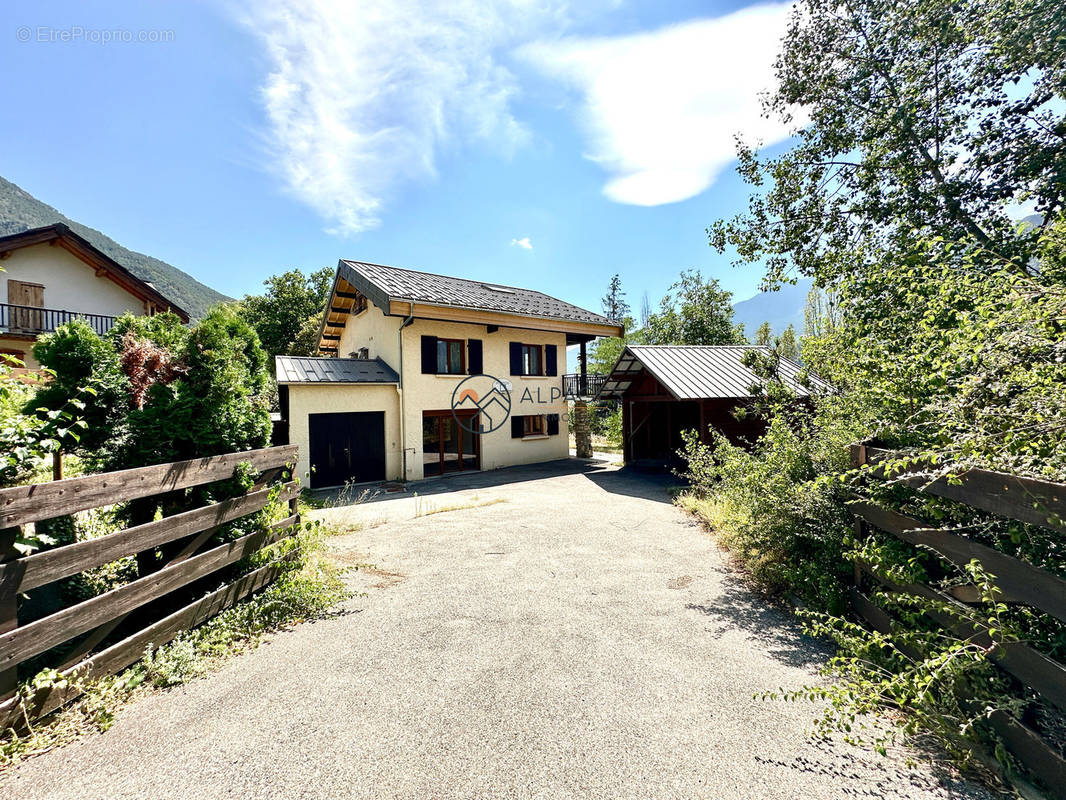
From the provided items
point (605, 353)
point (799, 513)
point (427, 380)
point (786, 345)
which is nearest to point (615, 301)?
point (605, 353)

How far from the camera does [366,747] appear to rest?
8.04 ft

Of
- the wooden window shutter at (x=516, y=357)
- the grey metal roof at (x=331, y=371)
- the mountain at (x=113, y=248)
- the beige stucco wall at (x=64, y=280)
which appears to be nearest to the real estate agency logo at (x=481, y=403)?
the wooden window shutter at (x=516, y=357)

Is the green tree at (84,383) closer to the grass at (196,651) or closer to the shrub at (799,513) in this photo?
the grass at (196,651)

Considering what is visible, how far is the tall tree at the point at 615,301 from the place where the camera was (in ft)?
164

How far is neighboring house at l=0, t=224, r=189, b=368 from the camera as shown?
15.6 m

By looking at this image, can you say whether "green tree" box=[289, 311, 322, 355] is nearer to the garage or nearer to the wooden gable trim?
the garage

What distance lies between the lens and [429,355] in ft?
44.5

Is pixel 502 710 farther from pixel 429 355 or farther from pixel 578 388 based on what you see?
pixel 578 388

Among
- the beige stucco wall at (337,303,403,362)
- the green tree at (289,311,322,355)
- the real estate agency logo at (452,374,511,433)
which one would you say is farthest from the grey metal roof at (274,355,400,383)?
the green tree at (289,311,322,355)

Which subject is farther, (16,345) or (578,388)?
(578,388)

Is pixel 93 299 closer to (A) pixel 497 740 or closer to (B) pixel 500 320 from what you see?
(B) pixel 500 320

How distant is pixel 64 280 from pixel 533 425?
1991 centimetres

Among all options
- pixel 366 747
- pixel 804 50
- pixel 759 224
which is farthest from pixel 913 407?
pixel 804 50

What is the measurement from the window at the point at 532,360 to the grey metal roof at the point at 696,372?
2.83m
